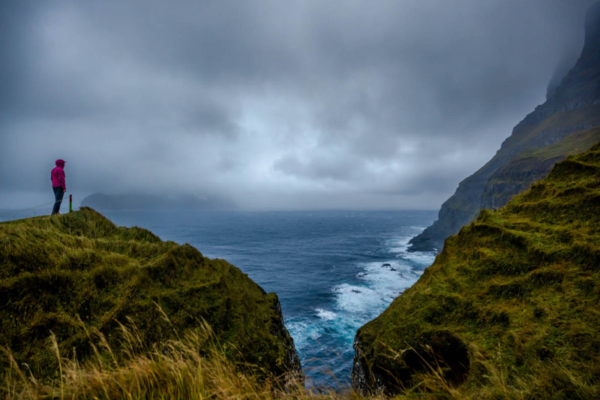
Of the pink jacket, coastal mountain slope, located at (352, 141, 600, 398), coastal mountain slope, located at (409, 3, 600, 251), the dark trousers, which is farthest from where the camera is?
coastal mountain slope, located at (409, 3, 600, 251)

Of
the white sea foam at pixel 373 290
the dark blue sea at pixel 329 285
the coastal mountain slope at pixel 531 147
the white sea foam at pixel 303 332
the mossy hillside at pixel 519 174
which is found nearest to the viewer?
the dark blue sea at pixel 329 285

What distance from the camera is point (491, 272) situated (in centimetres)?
834

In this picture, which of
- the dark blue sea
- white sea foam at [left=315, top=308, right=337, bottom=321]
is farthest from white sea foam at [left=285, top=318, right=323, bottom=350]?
white sea foam at [left=315, top=308, right=337, bottom=321]

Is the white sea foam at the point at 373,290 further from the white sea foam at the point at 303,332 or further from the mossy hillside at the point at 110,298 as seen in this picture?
the mossy hillside at the point at 110,298

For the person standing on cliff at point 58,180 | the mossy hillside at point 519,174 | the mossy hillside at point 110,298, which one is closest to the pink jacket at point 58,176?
the person standing on cliff at point 58,180

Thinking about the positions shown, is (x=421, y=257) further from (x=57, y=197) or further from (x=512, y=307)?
(x=57, y=197)

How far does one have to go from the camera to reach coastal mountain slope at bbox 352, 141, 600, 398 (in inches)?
191

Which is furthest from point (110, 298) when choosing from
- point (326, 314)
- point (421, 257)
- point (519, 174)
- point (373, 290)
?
point (519, 174)

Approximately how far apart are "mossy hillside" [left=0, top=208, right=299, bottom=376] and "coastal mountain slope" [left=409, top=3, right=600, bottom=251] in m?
84.9

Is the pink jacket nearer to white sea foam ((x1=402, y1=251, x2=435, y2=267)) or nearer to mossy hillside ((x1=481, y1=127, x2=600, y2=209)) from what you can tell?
white sea foam ((x1=402, y1=251, x2=435, y2=267))

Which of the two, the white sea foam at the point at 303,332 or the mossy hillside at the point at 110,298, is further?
the white sea foam at the point at 303,332

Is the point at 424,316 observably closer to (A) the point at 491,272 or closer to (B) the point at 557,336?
(A) the point at 491,272

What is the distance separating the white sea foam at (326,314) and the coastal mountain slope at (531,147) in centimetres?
5833

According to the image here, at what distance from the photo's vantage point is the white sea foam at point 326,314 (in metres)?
33.1
